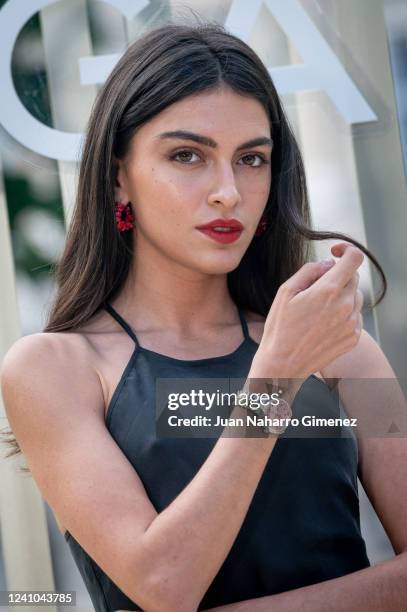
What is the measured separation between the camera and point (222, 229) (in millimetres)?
1760

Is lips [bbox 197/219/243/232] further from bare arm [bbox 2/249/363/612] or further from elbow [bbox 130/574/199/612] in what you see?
elbow [bbox 130/574/199/612]

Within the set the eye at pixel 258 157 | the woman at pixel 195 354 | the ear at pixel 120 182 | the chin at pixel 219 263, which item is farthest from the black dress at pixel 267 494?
the eye at pixel 258 157

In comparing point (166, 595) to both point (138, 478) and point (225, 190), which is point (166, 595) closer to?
point (138, 478)

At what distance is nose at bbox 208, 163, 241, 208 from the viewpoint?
1726mm

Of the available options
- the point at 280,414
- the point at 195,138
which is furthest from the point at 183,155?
the point at 280,414

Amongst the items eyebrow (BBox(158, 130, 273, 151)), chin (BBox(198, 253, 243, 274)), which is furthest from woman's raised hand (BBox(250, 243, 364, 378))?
eyebrow (BBox(158, 130, 273, 151))

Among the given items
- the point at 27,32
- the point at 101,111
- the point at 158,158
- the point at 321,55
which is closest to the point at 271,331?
the point at 158,158

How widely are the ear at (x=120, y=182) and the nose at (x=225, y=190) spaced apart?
242 mm

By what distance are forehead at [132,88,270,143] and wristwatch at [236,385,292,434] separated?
544mm

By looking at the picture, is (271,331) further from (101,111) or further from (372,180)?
(372,180)

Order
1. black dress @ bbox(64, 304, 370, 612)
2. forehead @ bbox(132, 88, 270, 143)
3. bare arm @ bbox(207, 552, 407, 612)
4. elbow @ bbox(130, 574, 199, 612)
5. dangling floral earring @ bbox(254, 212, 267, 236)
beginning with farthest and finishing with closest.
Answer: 1. dangling floral earring @ bbox(254, 212, 267, 236)
2. forehead @ bbox(132, 88, 270, 143)
3. black dress @ bbox(64, 304, 370, 612)
4. bare arm @ bbox(207, 552, 407, 612)
5. elbow @ bbox(130, 574, 199, 612)

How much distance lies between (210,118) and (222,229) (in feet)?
0.73

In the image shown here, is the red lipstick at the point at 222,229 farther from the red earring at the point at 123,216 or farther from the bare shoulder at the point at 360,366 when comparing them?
the bare shoulder at the point at 360,366

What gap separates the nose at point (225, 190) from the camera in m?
1.73
